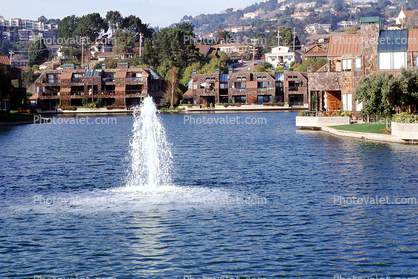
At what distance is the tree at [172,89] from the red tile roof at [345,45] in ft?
250

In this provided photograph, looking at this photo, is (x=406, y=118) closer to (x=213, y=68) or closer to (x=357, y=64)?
(x=357, y=64)

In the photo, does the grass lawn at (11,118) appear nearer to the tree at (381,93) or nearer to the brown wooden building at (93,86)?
the brown wooden building at (93,86)

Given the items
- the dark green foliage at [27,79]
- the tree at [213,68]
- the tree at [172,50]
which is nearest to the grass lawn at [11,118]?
the tree at [213,68]

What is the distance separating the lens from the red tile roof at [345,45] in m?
71.7

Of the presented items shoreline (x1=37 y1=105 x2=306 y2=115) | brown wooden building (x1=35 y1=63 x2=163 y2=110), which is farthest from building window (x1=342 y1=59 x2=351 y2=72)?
brown wooden building (x1=35 y1=63 x2=163 y2=110)

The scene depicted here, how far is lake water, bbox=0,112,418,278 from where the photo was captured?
54.2ft

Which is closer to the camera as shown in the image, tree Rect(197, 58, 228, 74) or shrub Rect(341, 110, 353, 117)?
shrub Rect(341, 110, 353, 117)

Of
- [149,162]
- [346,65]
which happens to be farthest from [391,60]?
[149,162]

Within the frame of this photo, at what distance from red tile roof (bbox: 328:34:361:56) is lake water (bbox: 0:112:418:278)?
1366 inches

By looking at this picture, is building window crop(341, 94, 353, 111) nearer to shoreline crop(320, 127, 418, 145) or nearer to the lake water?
shoreline crop(320, 127, 418, 145)

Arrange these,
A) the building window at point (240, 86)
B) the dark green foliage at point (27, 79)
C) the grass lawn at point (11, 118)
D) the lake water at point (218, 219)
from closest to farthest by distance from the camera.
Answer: the lake water at point (218, 219)
the grass lawn at point (11, 118)
the building window at point (240, 86)
the dark green foliage at point (27, 79)

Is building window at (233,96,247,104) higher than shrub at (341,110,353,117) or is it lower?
higher

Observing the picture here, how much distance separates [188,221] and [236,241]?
323 cm

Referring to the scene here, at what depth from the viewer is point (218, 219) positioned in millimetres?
21766
